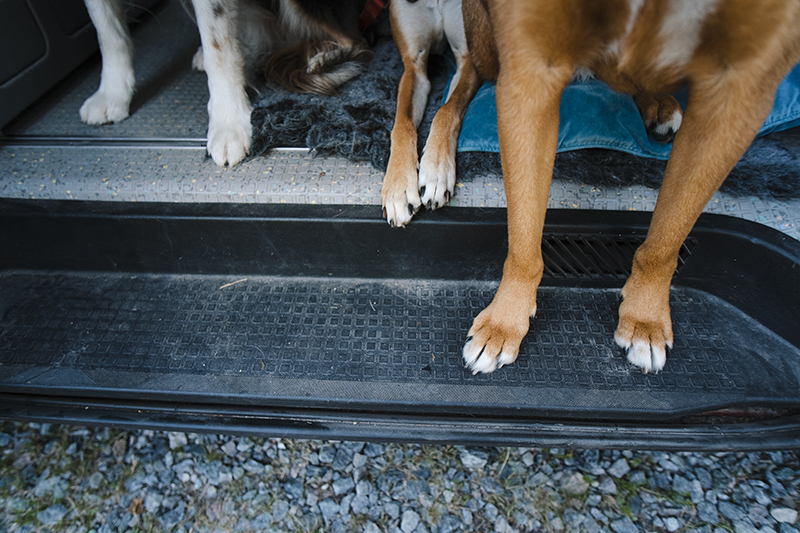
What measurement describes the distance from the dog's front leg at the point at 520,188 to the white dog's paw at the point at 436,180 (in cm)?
24

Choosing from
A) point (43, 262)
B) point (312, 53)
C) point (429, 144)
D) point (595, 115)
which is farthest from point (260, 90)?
point (595, 115)

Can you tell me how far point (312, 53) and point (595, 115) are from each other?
1.12m

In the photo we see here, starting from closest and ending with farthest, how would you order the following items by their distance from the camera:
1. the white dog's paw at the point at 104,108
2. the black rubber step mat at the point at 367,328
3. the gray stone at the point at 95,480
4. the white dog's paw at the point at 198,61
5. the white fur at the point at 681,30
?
the white fur at the point at 681,30 < the black rubber step mat at the point at 367,328 < the gray stone at the point at 95,480 < the white dog's paw at the point at 104,108 < the white dog's paw at the point at 198,61

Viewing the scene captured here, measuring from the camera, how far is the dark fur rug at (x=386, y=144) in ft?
4.50

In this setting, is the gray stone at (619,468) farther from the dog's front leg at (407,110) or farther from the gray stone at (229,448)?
the gray stone at (229,448)

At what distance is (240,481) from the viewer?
4.32 feet

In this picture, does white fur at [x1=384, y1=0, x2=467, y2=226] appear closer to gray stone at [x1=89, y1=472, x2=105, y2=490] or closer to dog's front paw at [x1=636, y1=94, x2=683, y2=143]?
dog's front paw at [x1=636, y1=94, x2=683, y2=143]

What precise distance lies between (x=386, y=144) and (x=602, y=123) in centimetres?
67

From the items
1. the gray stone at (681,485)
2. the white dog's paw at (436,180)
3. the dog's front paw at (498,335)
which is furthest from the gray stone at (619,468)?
the white dog's paw at (436,180)

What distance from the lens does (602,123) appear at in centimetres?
144

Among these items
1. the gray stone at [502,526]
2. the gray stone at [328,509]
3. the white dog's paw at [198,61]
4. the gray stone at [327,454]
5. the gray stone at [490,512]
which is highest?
the white dog's paw at [198,61]

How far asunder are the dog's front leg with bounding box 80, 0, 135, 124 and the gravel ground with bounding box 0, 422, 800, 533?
3.67 feet

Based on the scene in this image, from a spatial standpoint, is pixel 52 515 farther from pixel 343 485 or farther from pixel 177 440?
pixel 343 485

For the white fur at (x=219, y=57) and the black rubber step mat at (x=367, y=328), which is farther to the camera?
the white fur at (x=219, y=57)
